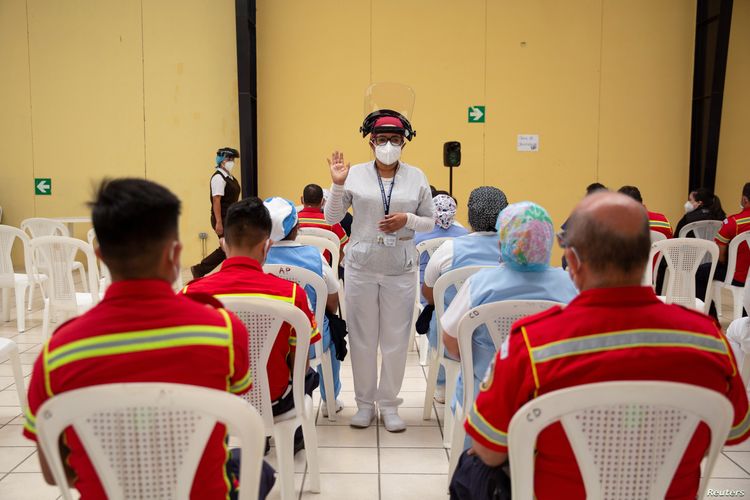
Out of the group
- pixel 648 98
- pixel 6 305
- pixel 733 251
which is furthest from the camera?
pixel 648 98

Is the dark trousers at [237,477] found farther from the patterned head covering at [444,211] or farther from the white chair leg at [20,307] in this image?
the white chair leg at [20,307]

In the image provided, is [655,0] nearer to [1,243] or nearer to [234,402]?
[1,243]

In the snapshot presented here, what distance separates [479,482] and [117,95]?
8462mm

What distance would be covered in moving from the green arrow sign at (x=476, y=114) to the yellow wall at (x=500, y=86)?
87mm

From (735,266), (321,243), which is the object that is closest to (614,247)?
(321,243)

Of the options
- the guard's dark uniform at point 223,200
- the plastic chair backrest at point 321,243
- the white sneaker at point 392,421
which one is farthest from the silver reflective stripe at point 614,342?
the guard's dark uniform at point 223,200

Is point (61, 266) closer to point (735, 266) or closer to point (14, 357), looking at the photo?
point (14, 357)

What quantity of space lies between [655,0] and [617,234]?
8605mm

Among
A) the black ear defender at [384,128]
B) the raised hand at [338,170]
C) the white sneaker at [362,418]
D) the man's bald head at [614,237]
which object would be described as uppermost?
the black ear defender at [384,128]

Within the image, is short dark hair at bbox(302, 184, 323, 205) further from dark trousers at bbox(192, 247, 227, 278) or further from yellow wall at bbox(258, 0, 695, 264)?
yellow wall at bbox(258, 0, 695, 264)

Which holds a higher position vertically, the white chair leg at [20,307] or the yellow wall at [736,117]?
the yellow wall at [736,117]

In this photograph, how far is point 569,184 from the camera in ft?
28.4

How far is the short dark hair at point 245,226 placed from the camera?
2.14 meters

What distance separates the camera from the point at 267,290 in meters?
2.07
